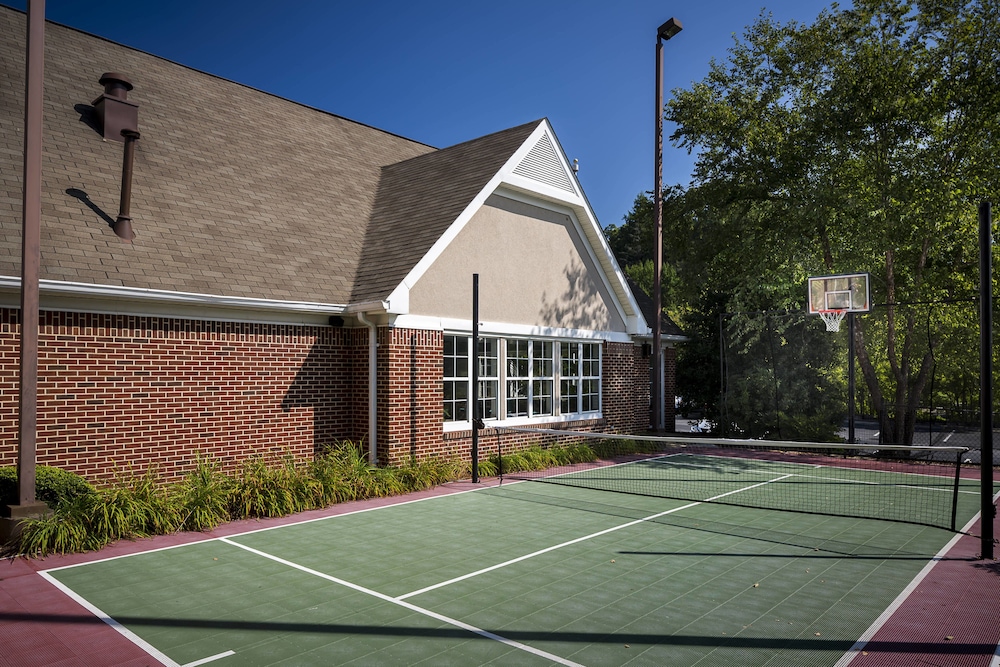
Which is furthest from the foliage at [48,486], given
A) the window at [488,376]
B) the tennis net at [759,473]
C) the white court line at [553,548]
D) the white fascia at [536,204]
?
the window at [488,376]

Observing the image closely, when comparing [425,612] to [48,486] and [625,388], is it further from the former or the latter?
[625,388]

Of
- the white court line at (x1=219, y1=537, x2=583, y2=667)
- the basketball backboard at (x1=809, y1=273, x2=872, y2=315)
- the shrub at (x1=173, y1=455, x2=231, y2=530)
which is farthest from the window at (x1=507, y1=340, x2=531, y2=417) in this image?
the white court line at (x1=219, y1=537, x2=583, y2=667)

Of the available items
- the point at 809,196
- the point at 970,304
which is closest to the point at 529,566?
the point at 809,196

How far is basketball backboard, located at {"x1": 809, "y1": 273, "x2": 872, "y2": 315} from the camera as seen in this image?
17438mm

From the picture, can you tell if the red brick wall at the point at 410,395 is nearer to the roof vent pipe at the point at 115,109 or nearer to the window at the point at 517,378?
the window at the point at 517,378

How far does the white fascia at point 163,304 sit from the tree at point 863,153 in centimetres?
1275

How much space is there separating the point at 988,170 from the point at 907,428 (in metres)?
6.96

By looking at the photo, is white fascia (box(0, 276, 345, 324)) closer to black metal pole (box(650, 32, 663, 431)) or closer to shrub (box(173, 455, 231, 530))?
shrub (box(173, 455, 231, 530))

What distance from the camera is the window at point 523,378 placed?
49.7 feet

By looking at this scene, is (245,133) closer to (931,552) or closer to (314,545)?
(314,545)

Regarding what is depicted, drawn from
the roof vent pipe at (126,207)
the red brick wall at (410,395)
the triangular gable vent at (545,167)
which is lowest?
the red brick wall at (410,395)

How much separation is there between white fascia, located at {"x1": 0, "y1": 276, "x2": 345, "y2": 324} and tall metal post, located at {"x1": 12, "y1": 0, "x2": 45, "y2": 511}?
1050 mm

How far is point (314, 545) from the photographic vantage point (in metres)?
9.16

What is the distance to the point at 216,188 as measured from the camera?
14.1 m
